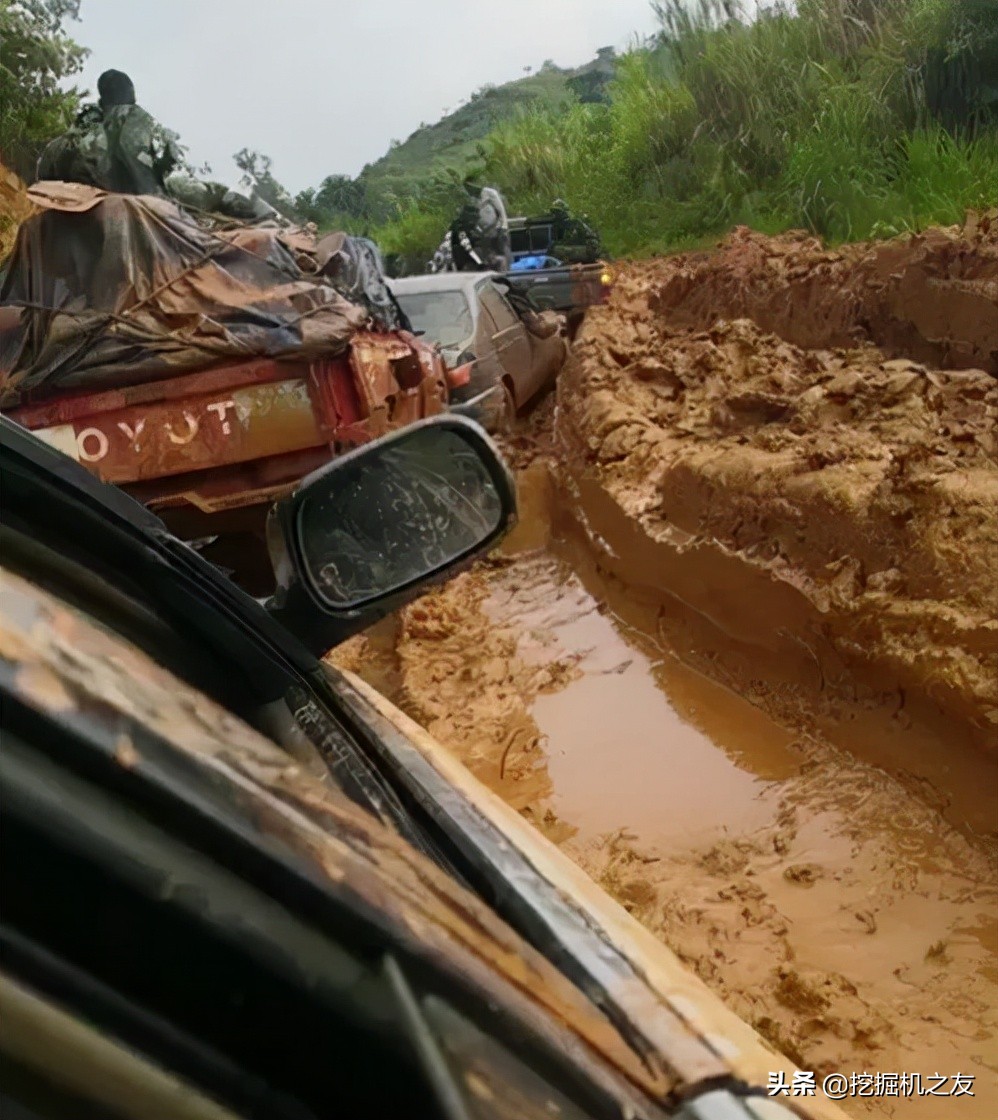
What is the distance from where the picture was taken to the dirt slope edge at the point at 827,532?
10.6 feet

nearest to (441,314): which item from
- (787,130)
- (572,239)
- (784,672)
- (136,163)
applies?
(136,163)

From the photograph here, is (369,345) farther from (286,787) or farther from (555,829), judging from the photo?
(286,787)

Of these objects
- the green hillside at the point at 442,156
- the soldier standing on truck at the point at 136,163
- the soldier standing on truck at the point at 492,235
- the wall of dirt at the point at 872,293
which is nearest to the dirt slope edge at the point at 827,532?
the wall of dirt at the point at 872,293

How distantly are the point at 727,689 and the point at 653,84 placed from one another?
1453 centimetres

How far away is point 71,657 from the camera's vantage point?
2.32 feet

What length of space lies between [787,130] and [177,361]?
11.1 metres

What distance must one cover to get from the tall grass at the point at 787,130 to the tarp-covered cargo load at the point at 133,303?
211 inches

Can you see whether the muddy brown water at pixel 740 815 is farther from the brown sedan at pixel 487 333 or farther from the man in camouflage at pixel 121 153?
the man in camouflage at pixel 121 153

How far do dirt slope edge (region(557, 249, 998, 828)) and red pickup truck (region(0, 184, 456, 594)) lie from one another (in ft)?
4.98

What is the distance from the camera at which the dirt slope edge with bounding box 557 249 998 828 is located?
10.6 ft

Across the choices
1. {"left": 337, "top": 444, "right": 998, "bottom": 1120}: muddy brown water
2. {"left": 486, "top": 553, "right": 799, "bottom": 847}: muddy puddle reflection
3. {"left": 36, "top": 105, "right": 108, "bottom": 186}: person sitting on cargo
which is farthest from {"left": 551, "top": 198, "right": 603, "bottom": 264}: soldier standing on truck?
{"left": 486, "top": 553, "right": 799, "bottom": 847}: muddy puddle reflection

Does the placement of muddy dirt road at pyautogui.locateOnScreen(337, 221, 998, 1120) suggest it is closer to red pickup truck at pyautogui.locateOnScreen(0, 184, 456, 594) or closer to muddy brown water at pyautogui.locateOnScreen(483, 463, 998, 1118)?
muddy brown water at pyautogui.locateOnScreen(483, 463, 998, 1118)

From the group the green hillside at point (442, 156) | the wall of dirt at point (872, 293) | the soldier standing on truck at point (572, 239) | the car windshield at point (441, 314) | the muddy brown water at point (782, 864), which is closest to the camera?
the muddy brown water at point (782, 864)

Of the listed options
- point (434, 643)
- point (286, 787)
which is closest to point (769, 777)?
point (434, 643)
